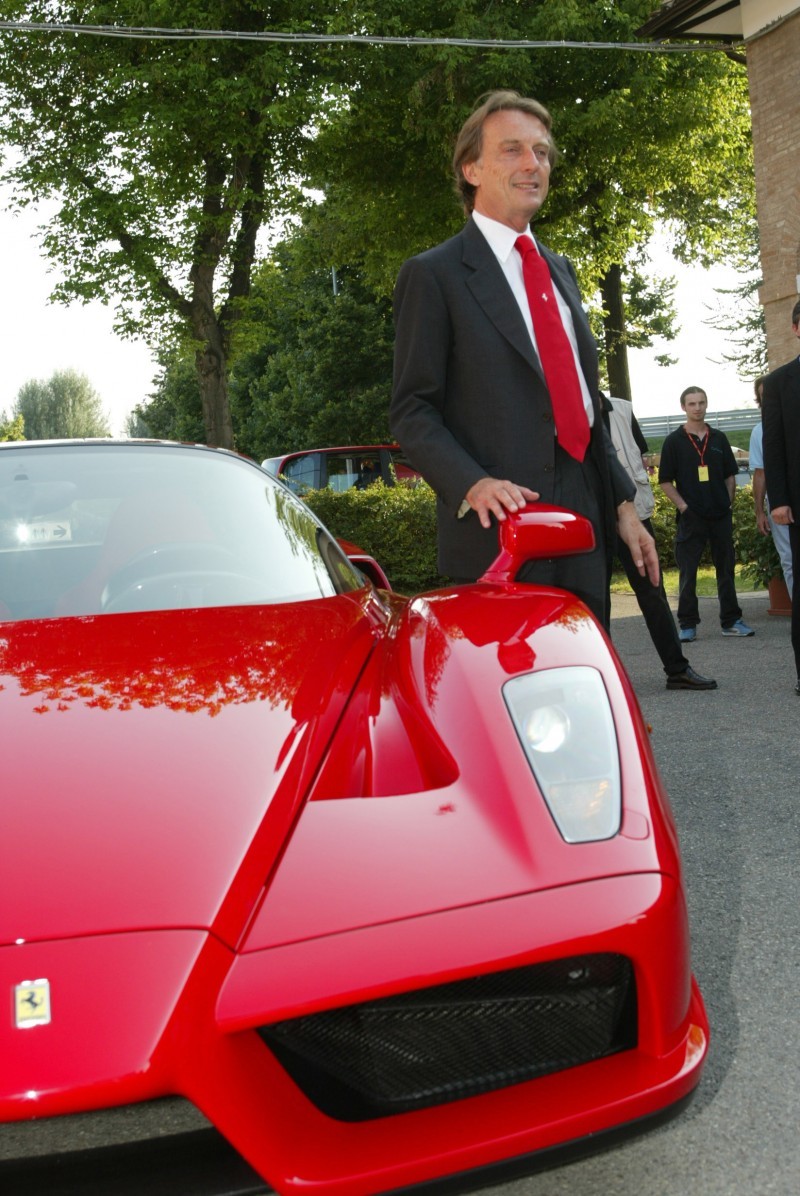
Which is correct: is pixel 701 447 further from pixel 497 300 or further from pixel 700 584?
pixel 497 300

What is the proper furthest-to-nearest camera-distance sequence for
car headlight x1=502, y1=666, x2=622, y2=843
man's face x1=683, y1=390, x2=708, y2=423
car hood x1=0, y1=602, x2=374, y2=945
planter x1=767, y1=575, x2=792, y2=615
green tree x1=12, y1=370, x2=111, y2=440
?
1. green tree x1=12, y1=370, x2=111, y2=440
2. planter x1=767, y1=575, x2=792, y2=615
3. man's face x1=683, y1=390, x2=708, y2=423
4. car headlight x1=502, y1=666, x2=622, y2=843
5. car hood x1=0, y1=602, x2=374, y2=945

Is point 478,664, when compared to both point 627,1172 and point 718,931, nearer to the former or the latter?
point 627,1172

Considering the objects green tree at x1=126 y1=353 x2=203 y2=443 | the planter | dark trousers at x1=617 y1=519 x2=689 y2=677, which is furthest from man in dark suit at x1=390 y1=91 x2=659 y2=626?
green tree at x1=126 y1=353 x2=203 y2=443

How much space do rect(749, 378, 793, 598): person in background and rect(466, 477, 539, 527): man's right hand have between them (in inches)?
201

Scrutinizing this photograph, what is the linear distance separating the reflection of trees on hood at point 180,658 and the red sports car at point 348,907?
10 millimetres

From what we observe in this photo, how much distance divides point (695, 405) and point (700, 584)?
3.73m

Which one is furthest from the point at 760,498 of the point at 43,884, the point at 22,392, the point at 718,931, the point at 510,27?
the point at 22,392

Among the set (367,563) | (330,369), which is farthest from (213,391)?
(330,369)

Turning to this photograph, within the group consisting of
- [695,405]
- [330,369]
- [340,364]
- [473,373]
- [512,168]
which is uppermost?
[340,364]

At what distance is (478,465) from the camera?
2848 mm

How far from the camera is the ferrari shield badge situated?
133 cm

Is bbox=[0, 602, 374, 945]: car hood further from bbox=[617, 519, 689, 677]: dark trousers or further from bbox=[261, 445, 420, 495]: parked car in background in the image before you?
bbox=[261, 445, 420, 495]: parked car in background

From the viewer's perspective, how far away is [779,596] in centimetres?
923

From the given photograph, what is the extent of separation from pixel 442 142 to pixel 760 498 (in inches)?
501
